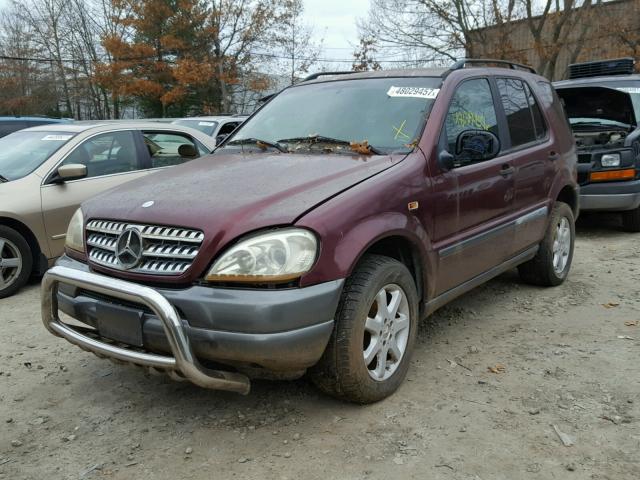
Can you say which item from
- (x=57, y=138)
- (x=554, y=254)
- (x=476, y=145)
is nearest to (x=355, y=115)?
(x=476, y=145)

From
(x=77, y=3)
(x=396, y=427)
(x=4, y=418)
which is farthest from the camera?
(x=77, y=3)

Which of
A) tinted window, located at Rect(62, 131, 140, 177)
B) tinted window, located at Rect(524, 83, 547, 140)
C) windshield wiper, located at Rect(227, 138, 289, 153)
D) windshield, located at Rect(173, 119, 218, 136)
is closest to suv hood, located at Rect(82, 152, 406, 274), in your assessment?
windshield wiper, located at Rect(227, 138, 289, 153)

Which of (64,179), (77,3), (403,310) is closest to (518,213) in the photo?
(403,310)

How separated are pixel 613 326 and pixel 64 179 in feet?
16.1

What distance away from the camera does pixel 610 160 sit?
695cm

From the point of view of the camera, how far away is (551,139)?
4762mm

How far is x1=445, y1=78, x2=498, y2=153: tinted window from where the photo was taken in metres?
3.65

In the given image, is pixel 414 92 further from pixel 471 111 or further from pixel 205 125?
pixel 205 125

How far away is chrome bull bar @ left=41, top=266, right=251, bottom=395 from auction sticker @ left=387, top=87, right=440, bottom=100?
206 cm

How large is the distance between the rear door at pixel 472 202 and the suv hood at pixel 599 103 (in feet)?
14.7

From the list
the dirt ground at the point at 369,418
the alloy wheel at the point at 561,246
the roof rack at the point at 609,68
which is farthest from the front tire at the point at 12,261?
the roof rack at the point at 609,68

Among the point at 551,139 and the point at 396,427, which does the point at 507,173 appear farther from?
the point at 396,427

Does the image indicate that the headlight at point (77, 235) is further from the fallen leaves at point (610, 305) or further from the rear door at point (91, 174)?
the fallen leaves at point (610, 305)

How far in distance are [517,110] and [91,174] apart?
4.09 metres
